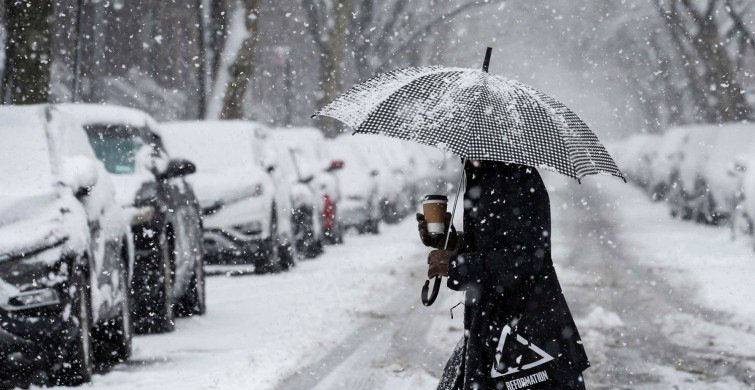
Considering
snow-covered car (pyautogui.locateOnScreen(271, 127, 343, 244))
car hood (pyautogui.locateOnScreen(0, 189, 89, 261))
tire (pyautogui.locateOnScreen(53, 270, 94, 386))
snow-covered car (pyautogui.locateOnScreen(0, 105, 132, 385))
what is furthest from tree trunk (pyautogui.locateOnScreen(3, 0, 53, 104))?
tire (pyautogui.locateOnScreen(53, 270, 94, 386))

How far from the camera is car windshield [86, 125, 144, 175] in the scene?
991 cm

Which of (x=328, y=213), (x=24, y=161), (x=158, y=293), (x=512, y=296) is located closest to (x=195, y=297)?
(x=158, y=293)

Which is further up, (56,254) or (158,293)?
(56,254)

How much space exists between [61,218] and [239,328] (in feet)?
10.3

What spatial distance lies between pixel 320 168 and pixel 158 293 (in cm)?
803

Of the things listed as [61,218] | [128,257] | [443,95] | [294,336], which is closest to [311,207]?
[294,336]

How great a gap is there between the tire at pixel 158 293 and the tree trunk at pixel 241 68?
1385cm

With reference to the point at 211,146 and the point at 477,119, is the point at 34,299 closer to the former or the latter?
the point at 477,119

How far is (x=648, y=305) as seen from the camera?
1185cm

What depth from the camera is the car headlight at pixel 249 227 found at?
1386cm

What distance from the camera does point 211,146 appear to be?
14562mm

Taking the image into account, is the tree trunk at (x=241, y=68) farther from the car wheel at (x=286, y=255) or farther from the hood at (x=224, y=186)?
the hood at (x=224, y=186)

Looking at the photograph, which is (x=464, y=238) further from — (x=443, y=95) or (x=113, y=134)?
(x=113, y=134)

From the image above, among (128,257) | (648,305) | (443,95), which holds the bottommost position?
(648,305)
